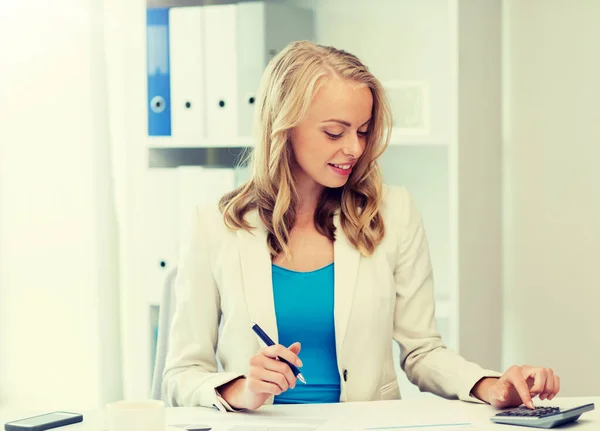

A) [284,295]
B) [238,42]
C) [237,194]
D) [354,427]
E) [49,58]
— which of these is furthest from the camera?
[49,58]

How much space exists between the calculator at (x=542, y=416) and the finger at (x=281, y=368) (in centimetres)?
33

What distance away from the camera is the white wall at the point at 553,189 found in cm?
255

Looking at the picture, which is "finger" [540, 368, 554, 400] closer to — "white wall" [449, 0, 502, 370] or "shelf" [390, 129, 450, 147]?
"white wall" [449, 0, 502, 370]

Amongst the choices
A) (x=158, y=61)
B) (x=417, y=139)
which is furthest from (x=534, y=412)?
(x=158, y=61)

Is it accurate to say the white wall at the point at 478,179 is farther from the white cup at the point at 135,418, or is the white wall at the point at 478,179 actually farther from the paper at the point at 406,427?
the white cup at the point at 135,418

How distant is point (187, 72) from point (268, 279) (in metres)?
0.96

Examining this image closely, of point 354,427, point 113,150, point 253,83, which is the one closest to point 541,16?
point 253,83

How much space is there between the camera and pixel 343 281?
178 cm

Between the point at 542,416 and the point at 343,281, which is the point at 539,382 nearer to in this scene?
the point at 542,416

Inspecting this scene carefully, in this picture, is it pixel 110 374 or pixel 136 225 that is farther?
pixel 110 374

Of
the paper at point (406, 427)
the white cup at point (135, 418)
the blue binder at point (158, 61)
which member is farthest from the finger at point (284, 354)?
the blue binder at point (158, 61)

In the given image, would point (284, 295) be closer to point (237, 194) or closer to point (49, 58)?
point (237, 194)

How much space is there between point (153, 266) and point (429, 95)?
0.95 metres

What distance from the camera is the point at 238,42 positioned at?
2.49 meters
